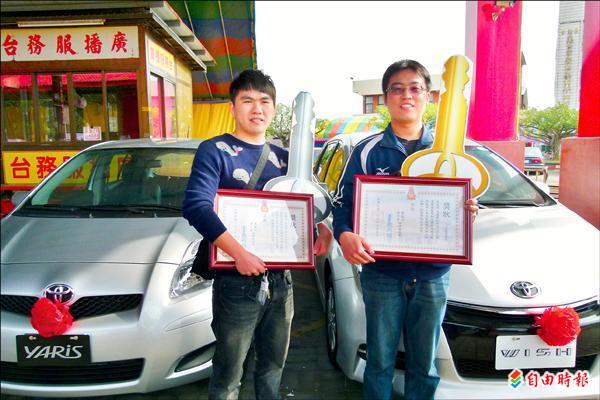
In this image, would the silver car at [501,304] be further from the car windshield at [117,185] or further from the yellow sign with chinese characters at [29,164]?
the yellow sign with chinese characters at [29,164]

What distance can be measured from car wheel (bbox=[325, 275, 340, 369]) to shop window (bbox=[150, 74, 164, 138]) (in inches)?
228

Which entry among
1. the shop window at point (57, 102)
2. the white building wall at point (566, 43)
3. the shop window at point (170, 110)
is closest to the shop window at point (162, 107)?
the shop window at point (170, 110)

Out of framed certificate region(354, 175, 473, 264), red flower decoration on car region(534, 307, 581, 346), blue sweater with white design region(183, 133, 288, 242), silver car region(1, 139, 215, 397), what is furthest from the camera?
silver car region(1, 139, 215, 397)

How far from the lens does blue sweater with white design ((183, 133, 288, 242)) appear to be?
4.96 ft

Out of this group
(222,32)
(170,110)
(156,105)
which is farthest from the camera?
(222,32)

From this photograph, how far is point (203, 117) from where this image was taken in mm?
14188

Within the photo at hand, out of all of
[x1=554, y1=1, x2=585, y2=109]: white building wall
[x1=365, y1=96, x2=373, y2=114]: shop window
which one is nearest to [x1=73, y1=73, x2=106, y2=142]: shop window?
[x1=554, y1=1, x2=585, y2=109]: white building wall

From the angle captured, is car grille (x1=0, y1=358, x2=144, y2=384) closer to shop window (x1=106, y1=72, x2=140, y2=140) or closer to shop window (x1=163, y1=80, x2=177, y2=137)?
shop window (x1=106, y1=72, x2=140, y2=140)

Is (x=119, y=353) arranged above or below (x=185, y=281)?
below

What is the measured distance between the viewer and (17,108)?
730 centimetres

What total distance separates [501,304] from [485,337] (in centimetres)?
16

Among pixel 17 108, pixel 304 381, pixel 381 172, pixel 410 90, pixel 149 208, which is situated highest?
pixel 17 108

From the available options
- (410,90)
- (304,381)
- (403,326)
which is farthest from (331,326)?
(410,90)

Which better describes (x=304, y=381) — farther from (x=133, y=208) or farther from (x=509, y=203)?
(x=509, y=203)
